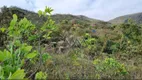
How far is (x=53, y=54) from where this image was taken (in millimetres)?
7871

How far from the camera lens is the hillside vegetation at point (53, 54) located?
124 cm

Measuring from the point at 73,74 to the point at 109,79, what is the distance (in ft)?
2.29

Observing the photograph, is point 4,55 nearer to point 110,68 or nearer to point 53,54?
point 110,68

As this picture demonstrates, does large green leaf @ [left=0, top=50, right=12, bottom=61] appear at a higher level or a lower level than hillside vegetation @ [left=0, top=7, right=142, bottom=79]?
higher

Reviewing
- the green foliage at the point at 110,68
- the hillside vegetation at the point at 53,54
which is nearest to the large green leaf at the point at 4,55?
the hillside vegetation at the point at 53,54

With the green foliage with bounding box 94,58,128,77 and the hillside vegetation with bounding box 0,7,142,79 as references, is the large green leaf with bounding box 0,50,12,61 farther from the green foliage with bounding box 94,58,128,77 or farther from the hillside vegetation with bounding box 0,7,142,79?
the green foliage with bounding box 94,58,128,77

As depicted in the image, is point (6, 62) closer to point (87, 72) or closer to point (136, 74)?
point (87, 72)

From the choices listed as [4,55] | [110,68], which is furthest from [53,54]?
[4,55]

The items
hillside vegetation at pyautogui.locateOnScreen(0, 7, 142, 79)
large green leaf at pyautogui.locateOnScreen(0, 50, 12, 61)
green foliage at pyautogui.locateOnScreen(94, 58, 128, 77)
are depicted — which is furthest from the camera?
green foliage at pyautogui.locateOnScreen(94, 58, 128, 77)

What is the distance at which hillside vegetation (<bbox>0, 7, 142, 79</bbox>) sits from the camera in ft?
4.08

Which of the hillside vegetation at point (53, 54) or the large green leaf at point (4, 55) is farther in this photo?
the hillside vegetation at point (53, 54)

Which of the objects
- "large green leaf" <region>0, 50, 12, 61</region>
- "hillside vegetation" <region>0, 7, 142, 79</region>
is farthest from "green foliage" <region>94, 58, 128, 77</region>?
"large green leaf" <region>0, 50, 12, 61</region>

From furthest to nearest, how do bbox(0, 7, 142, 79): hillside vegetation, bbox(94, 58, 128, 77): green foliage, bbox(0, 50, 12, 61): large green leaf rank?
bbox(94, 58, 128, 77): green foliage
bbox(0, 7, 142, 79): hillside vegetation
bbox(0, 50, 12, 61): large green leaf

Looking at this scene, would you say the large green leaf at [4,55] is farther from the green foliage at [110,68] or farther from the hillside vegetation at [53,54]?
the green foliage at [110,68]
